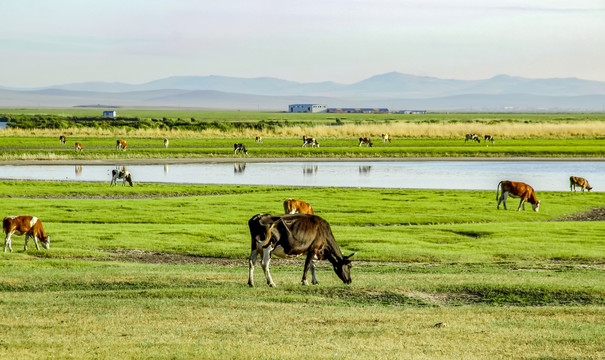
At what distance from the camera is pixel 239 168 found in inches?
3105

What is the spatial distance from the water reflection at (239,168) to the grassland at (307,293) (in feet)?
118

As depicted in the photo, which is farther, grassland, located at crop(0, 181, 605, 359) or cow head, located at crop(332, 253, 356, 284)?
cow head, located at crop(332, 253, 356, 284)

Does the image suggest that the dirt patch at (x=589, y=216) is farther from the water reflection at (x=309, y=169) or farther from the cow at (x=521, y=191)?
the water reflection at (x=309, y=169)

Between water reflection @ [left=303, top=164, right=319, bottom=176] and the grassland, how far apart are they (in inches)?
1314

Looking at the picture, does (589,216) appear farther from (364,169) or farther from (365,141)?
(365,141)

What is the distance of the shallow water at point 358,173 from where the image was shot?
6234 centimetres

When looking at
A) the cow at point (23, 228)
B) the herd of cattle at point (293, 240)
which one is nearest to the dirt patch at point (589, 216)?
the herd of cattle at point (293, 240)

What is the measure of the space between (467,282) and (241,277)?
5.74 metres

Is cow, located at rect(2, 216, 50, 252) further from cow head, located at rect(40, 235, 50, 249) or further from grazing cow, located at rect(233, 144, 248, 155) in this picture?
grazing cow, located at rect(233, 144, 248, 155)

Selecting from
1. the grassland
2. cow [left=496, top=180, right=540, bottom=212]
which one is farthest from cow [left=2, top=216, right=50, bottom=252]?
cow [left=496, top=180, right=540, bottom=212]

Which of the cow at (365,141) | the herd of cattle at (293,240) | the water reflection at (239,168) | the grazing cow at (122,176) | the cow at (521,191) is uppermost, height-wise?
the herd of cattle at (293,240)

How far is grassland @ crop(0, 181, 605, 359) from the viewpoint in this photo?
12641mm

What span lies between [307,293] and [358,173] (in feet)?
181

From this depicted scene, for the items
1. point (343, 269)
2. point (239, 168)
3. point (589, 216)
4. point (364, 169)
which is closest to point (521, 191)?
point (589, 216)
